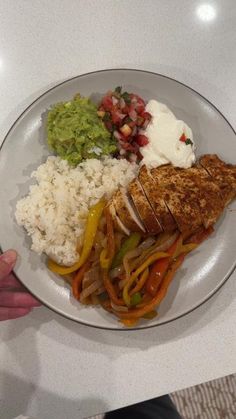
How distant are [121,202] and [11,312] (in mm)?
643

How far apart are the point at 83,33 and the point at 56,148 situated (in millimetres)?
735

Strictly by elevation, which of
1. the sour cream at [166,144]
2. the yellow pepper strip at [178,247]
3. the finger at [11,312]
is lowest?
the finger at [11,312]

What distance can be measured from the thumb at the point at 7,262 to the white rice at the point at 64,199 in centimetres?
9

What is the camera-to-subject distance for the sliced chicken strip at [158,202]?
1.67 meters

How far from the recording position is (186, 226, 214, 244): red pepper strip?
1755 millimetres

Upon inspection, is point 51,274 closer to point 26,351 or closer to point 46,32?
point 26,351

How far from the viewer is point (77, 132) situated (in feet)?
5.53

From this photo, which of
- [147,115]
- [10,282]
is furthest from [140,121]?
[10,282]

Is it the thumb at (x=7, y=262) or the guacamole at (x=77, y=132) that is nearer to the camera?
the thumb at (x=7, y=262)

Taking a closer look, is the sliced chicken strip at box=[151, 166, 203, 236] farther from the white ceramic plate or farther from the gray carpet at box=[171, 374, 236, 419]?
the gray carpet at box=[171, 374, 236, 419]

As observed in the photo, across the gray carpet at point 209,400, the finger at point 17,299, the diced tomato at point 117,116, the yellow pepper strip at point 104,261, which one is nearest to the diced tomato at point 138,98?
the diced tomato at point 117,116

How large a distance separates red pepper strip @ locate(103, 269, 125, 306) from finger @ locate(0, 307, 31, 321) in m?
0.35

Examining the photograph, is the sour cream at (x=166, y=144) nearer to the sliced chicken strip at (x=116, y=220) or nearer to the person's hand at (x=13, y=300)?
the sliced chicken strip at (x=116, y=220)

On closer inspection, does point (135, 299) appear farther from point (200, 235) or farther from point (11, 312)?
point (11, 312)
